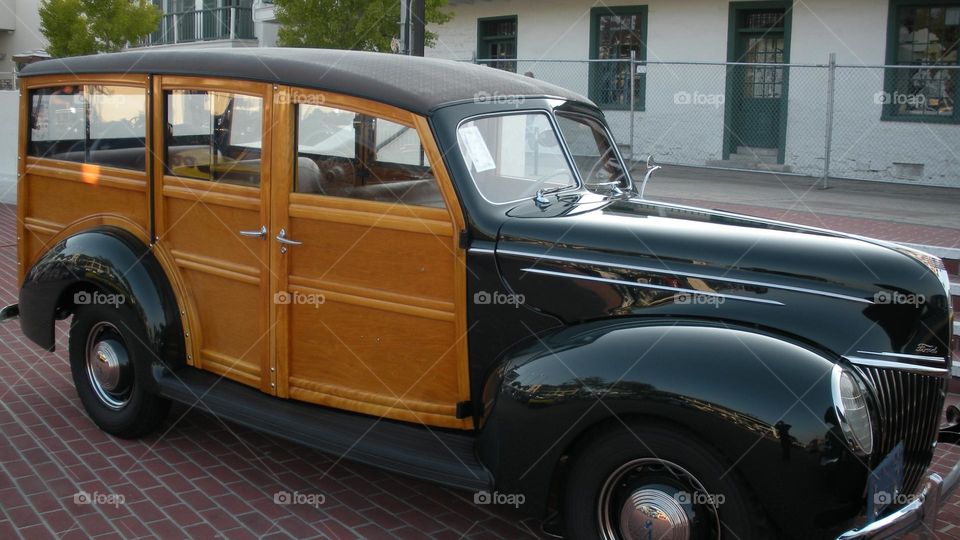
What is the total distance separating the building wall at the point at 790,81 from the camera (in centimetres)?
1464

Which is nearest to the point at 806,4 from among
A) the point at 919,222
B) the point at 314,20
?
the point at 919,222

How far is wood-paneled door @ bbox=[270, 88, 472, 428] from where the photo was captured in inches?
151

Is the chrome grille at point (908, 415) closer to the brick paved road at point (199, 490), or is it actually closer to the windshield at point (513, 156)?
the brick paved road at point (199, 490)

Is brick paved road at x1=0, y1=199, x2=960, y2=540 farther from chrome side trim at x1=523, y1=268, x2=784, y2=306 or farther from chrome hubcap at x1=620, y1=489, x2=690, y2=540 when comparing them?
chrome side trim at x1=523, y1=268, x2=784, y2=306

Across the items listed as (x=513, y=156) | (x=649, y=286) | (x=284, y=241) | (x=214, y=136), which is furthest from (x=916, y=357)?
(x=214, y=136)

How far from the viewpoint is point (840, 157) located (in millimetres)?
15203

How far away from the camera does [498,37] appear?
20047mm

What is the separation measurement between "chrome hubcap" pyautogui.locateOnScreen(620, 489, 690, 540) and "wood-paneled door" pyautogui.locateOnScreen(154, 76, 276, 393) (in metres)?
1.87

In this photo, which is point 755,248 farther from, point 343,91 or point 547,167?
point 343,91

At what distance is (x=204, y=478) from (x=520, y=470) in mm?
1819

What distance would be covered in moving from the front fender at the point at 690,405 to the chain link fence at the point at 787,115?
34.6 ft

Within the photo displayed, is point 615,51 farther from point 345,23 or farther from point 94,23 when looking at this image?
point 94,23

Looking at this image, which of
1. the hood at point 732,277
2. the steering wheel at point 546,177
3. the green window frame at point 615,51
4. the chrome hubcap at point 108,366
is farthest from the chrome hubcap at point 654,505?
the green window frame at point 615,51

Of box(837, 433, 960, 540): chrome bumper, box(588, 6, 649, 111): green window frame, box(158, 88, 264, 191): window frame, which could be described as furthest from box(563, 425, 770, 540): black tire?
box(588, 6, 649, 111): green window frame
